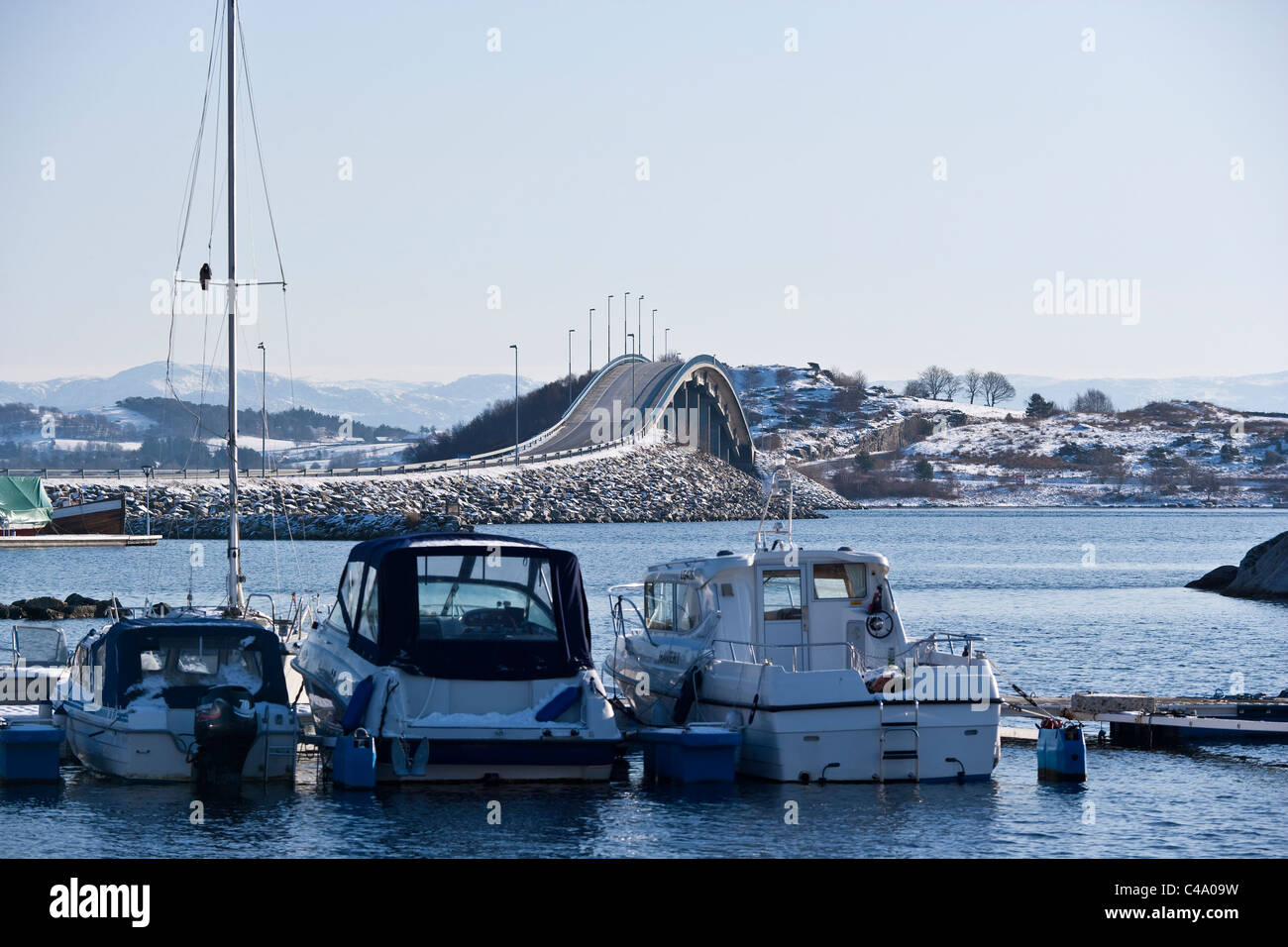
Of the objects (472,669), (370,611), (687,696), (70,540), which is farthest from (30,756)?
(70,540)

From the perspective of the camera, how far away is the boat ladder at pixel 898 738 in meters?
20.5

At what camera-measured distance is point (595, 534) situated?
113 meters

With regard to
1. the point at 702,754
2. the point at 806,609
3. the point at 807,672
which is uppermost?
the point at 806,609

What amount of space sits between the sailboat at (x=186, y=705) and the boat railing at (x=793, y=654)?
6093 millimetres

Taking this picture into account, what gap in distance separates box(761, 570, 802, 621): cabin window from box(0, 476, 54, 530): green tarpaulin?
74934mm

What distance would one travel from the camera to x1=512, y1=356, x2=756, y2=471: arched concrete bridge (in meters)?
162

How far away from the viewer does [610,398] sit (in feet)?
578

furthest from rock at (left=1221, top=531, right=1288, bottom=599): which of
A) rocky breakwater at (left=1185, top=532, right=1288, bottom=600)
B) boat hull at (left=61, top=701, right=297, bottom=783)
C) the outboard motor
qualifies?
the outboard motor

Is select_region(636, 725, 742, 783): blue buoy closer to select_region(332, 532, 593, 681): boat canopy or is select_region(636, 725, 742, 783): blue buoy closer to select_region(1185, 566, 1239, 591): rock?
select_region(332, 532, 593, 681): boat canopy

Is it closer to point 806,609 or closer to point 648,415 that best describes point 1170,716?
point 806,609

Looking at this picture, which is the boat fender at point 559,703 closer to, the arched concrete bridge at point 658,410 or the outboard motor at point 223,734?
the outboard motor at point 223,734

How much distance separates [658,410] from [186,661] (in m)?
145

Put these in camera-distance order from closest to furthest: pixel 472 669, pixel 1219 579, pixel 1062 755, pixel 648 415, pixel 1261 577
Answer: pixel 472 669
pixel 1062 755
pixel 1261 577
pixel 1219 579
pixel 648 415
